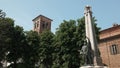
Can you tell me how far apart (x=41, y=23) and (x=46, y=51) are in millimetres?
30571

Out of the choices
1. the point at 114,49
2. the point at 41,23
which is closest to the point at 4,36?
the point at 114,49

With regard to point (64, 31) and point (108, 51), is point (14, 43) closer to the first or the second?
point (64, 31)

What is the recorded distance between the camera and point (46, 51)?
27.5 metres

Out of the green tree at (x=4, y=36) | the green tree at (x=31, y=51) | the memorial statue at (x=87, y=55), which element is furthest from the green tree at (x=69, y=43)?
the memorial statue at (x=87, y=55)

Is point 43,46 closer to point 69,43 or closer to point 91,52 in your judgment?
point 69,43

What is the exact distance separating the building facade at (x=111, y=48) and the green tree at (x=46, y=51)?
8.25 m

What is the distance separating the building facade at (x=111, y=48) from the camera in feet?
91.1

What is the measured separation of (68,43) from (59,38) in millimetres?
1341

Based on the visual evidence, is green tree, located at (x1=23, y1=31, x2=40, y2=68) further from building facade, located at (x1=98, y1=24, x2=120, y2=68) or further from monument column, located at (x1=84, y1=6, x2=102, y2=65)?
monument column, located at (x1=84, y1=6, x2=102, y2=65)

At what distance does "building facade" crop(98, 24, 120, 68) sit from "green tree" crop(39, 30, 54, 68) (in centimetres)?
825

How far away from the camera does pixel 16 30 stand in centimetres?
2758

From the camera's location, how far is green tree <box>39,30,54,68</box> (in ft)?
90.0

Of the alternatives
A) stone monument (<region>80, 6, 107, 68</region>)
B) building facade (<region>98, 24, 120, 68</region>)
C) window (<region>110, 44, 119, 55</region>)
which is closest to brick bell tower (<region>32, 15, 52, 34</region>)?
building facade (<region>98, 24, 120, 68</region>)

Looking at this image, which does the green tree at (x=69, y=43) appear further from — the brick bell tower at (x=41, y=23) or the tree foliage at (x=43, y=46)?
the brick bell tower at (x=41, y=23)
